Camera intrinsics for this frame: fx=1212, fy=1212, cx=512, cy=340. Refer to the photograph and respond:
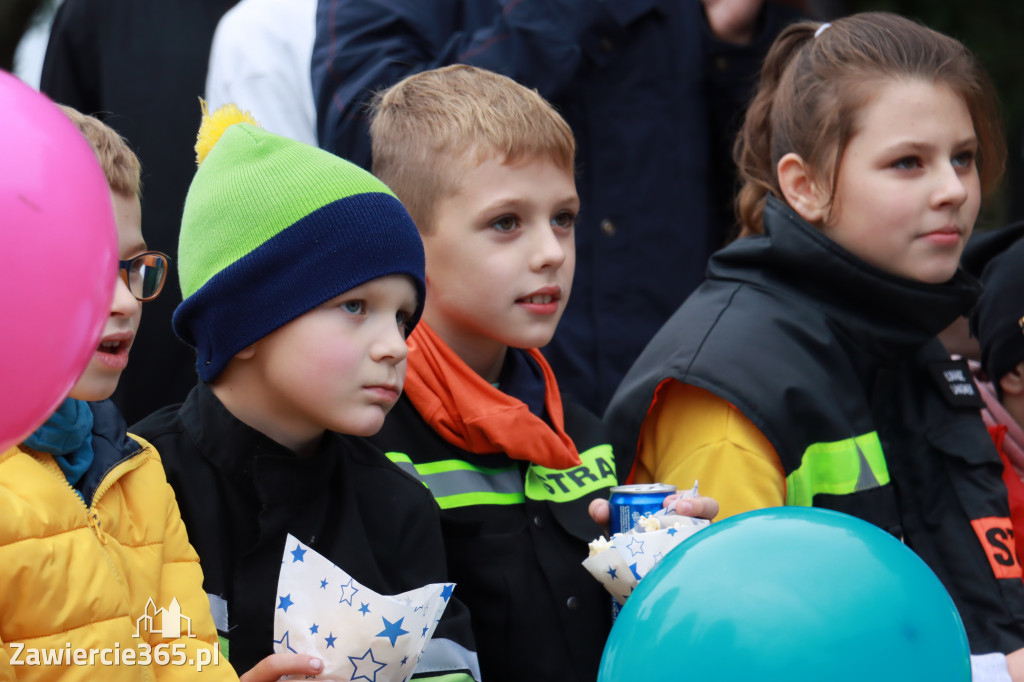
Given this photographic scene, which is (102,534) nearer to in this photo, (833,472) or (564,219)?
(564,219)

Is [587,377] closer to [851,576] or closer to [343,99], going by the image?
[343,99]

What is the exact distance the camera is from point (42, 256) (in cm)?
137

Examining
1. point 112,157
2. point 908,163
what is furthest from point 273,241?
point 908,163

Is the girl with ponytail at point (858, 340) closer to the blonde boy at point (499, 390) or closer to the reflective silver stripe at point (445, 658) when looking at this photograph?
the blonde boy at point (499, 390)

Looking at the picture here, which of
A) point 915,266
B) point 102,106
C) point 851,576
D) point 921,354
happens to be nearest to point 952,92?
point 915,266

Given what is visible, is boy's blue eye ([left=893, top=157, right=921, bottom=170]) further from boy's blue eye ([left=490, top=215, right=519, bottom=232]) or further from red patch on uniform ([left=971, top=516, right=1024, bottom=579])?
boy's blue eye ([left=490, top=215, right=519, bottom=232])

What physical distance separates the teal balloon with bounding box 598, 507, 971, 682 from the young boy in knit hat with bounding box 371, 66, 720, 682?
69cm

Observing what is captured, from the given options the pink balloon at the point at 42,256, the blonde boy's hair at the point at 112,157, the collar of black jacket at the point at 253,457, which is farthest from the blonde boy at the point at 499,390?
the pink balloon at the point at 42,256

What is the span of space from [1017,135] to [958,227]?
15.8ft

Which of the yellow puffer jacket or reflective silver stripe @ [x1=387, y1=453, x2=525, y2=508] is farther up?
the yellow puffer jacket

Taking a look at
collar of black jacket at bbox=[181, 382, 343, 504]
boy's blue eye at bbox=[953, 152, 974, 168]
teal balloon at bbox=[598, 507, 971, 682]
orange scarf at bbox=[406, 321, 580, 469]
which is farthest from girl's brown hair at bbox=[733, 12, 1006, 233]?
collar of black jacket at bbox=[181, 382, 343, 504]

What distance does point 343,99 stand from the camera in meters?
3.22

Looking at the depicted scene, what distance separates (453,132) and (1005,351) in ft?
6.10

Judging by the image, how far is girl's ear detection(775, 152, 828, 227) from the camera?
3.25 meters
